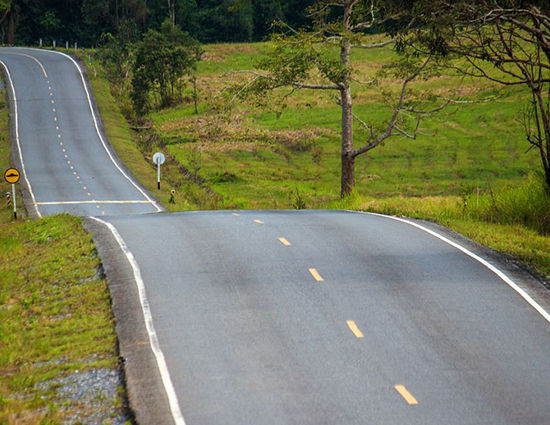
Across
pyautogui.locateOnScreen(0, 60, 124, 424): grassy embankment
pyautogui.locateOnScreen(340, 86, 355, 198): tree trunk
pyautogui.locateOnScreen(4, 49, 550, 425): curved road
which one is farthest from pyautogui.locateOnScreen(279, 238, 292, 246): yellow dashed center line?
pyautogui.locateOnScreen(340, 86, 355, 198): tree trunk

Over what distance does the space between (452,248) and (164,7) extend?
99.7 meters

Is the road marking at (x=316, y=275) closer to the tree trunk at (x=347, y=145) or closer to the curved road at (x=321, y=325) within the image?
the curved road at (x=321, y=325)

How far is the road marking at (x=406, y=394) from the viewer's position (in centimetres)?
886

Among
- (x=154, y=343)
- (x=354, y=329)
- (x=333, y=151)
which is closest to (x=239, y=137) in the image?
(x=333, y=151)

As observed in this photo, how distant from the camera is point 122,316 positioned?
11688 mm

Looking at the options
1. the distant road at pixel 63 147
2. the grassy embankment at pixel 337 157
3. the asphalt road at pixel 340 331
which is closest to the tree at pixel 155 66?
the grassy embankment at pixel 337 157

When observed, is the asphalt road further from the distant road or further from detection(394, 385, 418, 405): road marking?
the distant road

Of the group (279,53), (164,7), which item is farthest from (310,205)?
(164,7)

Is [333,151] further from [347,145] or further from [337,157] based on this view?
[347,145]

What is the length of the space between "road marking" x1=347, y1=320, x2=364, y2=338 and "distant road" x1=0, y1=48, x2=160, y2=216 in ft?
78.8

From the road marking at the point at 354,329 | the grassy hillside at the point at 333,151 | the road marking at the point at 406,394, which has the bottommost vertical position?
the grassy hillside at the point at 333,151

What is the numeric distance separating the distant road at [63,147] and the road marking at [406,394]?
2623 cm

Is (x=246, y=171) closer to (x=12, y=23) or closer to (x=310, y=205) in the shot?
(x=310, y=205)

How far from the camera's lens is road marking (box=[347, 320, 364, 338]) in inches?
431
